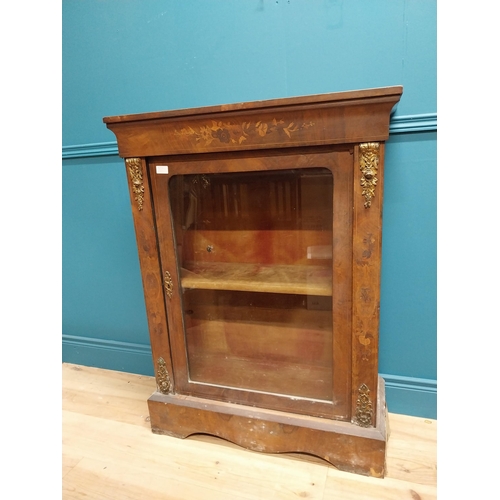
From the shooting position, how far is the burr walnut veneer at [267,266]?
2.39ft

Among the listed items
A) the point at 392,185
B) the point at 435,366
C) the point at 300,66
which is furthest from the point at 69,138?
the point at 435,366

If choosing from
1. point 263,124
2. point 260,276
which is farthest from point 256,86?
point 260,276

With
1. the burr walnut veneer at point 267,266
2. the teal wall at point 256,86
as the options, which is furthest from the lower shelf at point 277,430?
the teal wall at point 256,86

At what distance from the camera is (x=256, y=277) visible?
94cm

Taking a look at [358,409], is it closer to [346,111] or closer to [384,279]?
[384,279]

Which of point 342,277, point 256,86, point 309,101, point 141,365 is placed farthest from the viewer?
point 141,365

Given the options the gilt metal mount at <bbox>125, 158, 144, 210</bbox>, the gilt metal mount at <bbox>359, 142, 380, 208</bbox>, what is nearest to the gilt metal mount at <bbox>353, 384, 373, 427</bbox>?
the gilt metal mount at <bbox>359, 142, 380, 208</bbox>

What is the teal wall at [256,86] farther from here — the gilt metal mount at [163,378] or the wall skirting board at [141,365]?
the gilt metal mount at [163,378]

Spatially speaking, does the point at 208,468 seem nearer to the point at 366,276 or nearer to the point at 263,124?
the point at 366,276

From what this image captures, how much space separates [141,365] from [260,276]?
0.72 m

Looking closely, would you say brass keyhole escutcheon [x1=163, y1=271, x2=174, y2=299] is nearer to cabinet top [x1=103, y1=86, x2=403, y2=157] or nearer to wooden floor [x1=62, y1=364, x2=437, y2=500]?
cabinet top [x1=103, y1=86, x2=403, y2=157]

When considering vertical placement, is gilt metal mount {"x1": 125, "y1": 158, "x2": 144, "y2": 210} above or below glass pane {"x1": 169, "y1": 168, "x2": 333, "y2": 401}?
above

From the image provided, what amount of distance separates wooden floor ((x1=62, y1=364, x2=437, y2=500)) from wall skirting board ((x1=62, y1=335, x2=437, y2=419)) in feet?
0.12

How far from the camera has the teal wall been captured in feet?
2.95
